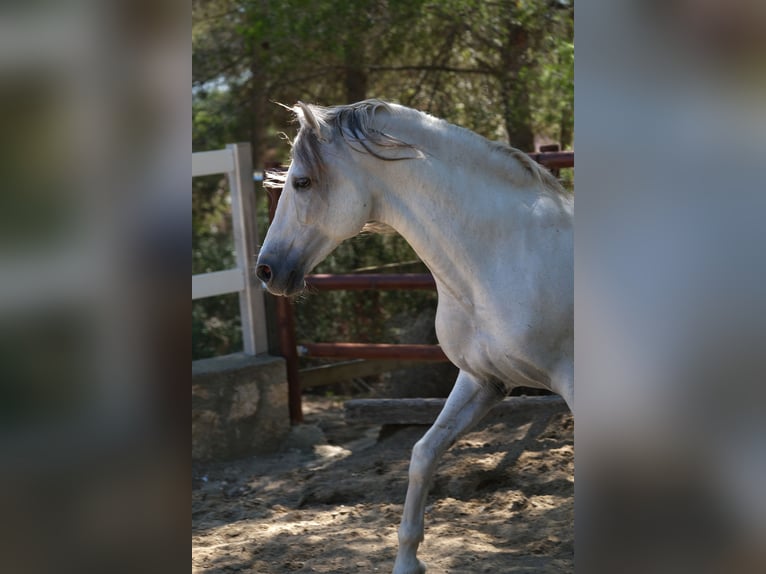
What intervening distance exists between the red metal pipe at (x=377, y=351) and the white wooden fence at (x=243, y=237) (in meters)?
0.31

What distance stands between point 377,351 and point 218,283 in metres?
1.03

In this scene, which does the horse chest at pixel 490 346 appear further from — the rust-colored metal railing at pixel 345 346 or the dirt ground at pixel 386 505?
the rust-colored metal railing at pixel 345 346

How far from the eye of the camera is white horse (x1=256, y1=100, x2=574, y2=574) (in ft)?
9.29

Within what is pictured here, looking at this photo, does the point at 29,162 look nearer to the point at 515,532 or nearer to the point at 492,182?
the point at 492,182

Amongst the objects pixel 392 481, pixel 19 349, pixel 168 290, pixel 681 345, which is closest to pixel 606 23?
pixel 681 345

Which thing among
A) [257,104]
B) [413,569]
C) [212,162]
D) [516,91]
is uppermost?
[257,104]

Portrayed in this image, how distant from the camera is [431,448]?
313 centimetres

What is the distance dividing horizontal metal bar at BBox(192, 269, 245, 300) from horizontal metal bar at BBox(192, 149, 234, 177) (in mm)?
615

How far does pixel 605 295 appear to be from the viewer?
1.08 m

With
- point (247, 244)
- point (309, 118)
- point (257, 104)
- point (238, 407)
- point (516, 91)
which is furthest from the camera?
point (257, 104)

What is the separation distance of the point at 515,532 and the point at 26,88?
3025 millimetres

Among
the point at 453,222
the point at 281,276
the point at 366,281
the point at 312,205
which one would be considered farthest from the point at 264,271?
the point at 366,281

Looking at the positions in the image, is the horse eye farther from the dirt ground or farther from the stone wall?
the stone wall

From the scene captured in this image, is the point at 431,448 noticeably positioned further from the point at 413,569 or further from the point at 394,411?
the point at 394,411
